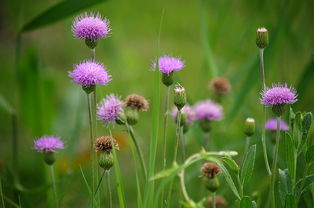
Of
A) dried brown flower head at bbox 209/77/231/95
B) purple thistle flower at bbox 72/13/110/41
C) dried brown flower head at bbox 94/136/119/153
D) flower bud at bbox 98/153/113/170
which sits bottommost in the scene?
flower bud at bbox 98/153/113/170

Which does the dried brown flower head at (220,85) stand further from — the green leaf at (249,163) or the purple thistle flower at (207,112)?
the green leaf at (249,163)

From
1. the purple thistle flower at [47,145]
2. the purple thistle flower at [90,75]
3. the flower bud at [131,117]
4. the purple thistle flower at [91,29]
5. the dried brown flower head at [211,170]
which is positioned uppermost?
the purple thistle flower at [91,29]

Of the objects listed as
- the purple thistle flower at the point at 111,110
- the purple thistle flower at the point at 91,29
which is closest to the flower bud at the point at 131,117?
the purple thistle flower at the point at 111,110

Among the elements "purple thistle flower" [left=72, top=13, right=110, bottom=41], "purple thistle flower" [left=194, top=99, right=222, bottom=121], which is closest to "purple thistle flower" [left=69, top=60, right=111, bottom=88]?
"purple thistle flower" [left=72, top=13, right=110, bottom=41]

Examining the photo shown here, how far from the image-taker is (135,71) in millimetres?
2561

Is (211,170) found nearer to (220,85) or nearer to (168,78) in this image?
(168,78)

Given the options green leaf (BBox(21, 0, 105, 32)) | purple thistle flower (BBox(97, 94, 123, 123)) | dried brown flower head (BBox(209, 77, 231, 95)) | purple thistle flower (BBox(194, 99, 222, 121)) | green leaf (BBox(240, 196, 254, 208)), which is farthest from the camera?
dried brown flower head (BBox(209, 77, 231, 95))

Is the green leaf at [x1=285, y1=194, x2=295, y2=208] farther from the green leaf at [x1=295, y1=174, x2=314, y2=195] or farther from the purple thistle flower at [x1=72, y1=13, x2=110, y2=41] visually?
the purple thistle flower at [x1=72, y1=13, x2=110, y2=41]

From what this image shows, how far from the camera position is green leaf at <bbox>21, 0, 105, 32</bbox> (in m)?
1.07

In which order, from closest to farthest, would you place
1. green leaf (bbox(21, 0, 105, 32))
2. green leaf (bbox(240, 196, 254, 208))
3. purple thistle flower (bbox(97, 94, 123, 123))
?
1. green leaf (bbox(240, 196, 254, 208))
2. purple thistle flower (bbox(97, 94, 123, 123))
3. green leaf (bbox(21, 0, 105, 32))

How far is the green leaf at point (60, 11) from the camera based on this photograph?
107cm

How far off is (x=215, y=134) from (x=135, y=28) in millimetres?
1504

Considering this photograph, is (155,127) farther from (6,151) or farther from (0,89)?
(0,89)

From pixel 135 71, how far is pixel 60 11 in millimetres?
1466
